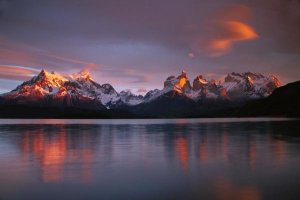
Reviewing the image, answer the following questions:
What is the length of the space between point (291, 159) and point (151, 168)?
48.0 ft

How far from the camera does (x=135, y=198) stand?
19.8 m

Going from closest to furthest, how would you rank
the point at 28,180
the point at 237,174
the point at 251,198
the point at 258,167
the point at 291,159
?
the point at 251,198 < the point at 28,180 < the point at 237,174 < the point at 258,167 < the point at 291,159

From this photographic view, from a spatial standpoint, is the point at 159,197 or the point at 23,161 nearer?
the point at 159,197

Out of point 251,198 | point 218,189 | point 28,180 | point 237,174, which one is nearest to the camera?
point 251,198

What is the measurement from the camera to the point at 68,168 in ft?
100

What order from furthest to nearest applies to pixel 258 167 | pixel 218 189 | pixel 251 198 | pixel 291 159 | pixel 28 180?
pixel 291 159, pixel 258 167, pixel 28 180, pixel 218 189, pixel 251 198

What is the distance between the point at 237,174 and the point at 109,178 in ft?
32.5

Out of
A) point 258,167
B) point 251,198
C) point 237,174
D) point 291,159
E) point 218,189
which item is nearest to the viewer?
point 251,198

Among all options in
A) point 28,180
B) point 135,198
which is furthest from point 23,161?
point 135,198

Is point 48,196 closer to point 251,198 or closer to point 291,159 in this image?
point 251,198

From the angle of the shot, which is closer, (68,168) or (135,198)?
(135,198)

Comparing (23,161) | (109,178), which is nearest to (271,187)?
(109,178)

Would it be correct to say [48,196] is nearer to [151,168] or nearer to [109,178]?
[109,178]

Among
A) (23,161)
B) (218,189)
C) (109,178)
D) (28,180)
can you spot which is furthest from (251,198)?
(23,161)
